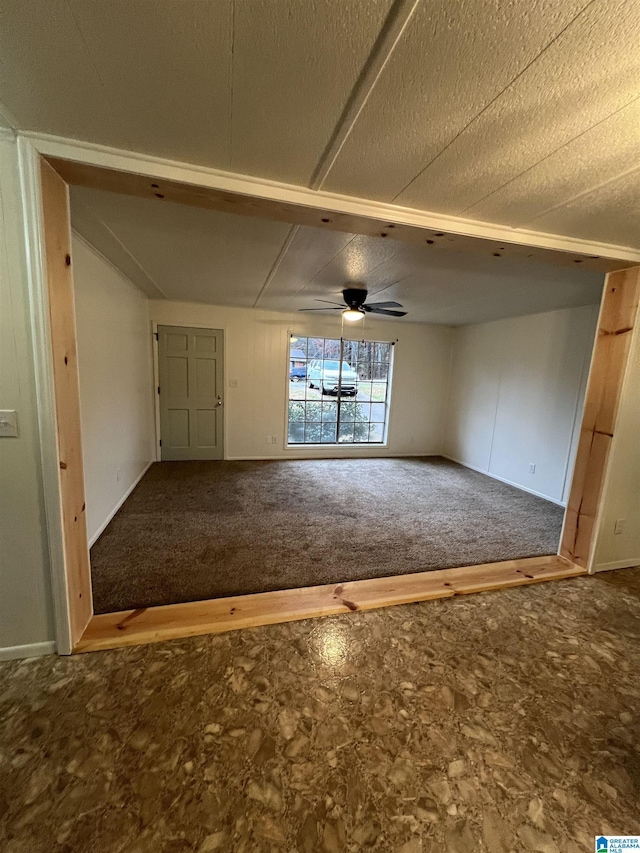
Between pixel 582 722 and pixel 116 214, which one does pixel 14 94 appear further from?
pixel 582 722

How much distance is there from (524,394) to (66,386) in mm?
4904

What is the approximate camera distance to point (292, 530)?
116 inches

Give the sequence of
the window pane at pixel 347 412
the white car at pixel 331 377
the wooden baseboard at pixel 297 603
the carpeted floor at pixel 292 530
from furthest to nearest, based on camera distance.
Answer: the window pane at pixel 347 412 → the white car at pixel 331 377 → the carpeted floor at pixel 292 530 → the wooden baseboard at pixel 297 603

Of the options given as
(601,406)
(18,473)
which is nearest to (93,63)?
(18,473)

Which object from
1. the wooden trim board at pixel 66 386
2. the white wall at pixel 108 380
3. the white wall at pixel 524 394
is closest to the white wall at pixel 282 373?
the white wall at pixel 524 394

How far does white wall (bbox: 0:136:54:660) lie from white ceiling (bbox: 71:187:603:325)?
0.62 m

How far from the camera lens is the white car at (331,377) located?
5.55 meters

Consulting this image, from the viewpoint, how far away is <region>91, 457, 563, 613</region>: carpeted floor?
224cm

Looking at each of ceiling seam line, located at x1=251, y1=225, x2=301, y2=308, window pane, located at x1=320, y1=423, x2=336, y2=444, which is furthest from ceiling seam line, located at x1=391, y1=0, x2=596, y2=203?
window pane, located at x1=320, y1=423, x2=336, y2=444

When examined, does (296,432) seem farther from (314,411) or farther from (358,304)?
(358,304)

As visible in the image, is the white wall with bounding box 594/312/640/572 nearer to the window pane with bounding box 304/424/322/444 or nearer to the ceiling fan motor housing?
the ceiling fan motor housing

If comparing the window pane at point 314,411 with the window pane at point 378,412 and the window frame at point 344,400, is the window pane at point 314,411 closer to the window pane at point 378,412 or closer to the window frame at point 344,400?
the window frame at point 344,400

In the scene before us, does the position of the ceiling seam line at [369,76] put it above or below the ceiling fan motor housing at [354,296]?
above

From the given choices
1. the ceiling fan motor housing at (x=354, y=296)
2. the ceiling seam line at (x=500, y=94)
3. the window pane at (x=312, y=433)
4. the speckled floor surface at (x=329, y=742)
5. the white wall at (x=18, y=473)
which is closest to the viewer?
the ceiling seam line at (x=500, y=94)
